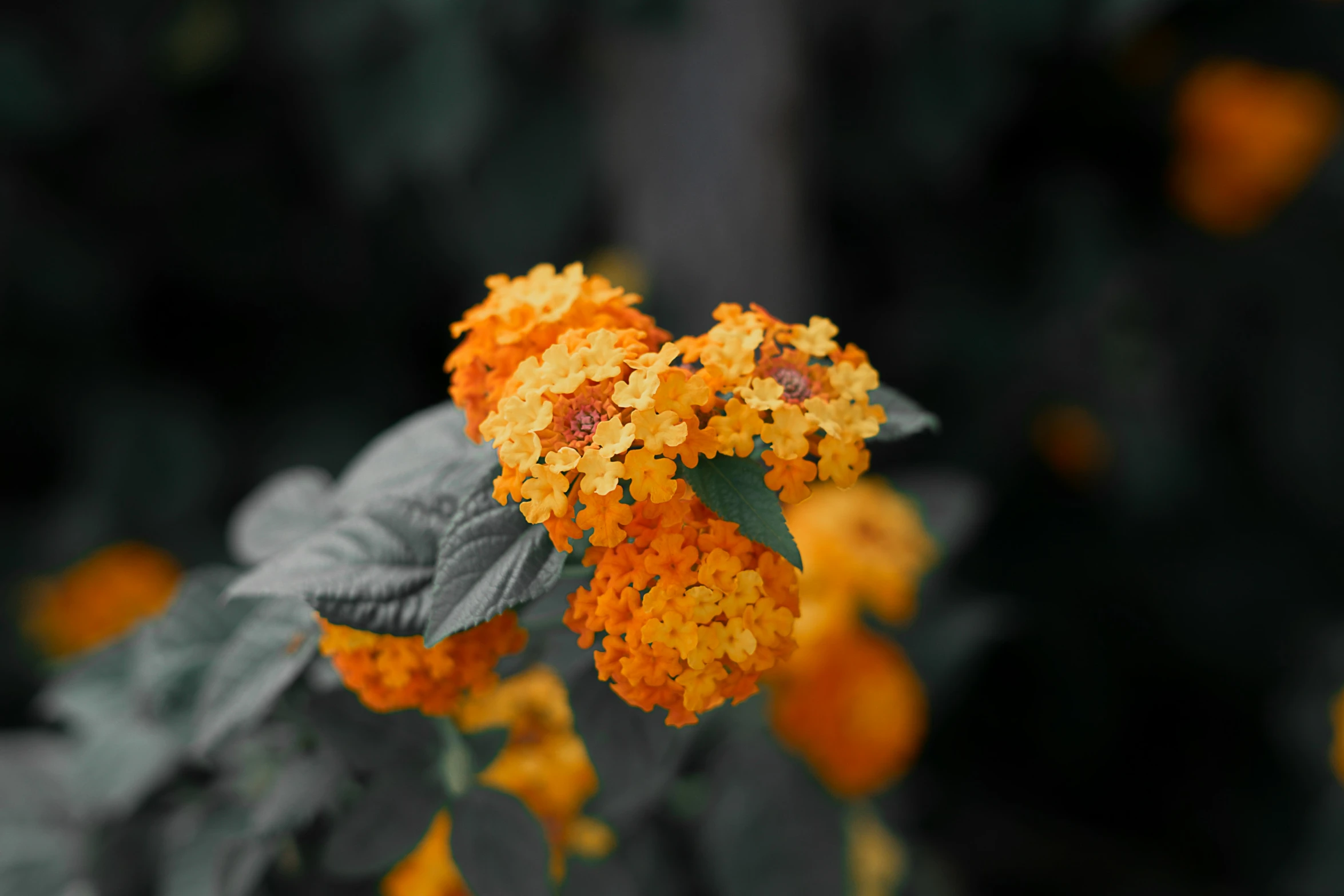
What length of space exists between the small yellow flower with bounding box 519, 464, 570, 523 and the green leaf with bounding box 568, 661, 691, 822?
0.73ft

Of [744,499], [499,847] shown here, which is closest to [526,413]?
[744,499]

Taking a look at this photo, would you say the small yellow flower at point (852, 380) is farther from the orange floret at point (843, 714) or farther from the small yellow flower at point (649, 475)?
the orange floret at point (843, 714)

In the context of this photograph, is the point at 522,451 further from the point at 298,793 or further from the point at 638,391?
the point at 298,793

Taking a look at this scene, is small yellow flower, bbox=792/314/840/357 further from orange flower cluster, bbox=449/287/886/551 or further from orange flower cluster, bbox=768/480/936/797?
orange flower cluster, bbox=768/480/936/797

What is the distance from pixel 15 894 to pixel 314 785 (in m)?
0.41

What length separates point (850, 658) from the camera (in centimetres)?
119

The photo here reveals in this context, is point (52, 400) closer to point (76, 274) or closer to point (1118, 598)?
point (76, 274)

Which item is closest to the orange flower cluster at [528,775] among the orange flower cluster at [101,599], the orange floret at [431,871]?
the orange floret at [431,871]

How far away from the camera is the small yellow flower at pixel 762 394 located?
56cm

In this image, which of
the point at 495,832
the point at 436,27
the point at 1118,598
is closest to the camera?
the point at 495,832

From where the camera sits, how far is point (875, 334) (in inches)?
85.9

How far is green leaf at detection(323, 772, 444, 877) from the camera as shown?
71cm

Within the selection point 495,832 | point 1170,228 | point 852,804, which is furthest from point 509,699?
point 1170,228

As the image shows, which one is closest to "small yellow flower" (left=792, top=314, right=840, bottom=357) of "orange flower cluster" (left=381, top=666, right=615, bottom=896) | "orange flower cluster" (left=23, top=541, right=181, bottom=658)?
"orange flower cluster" (left=381, top=666, right=615, bottom=896)
